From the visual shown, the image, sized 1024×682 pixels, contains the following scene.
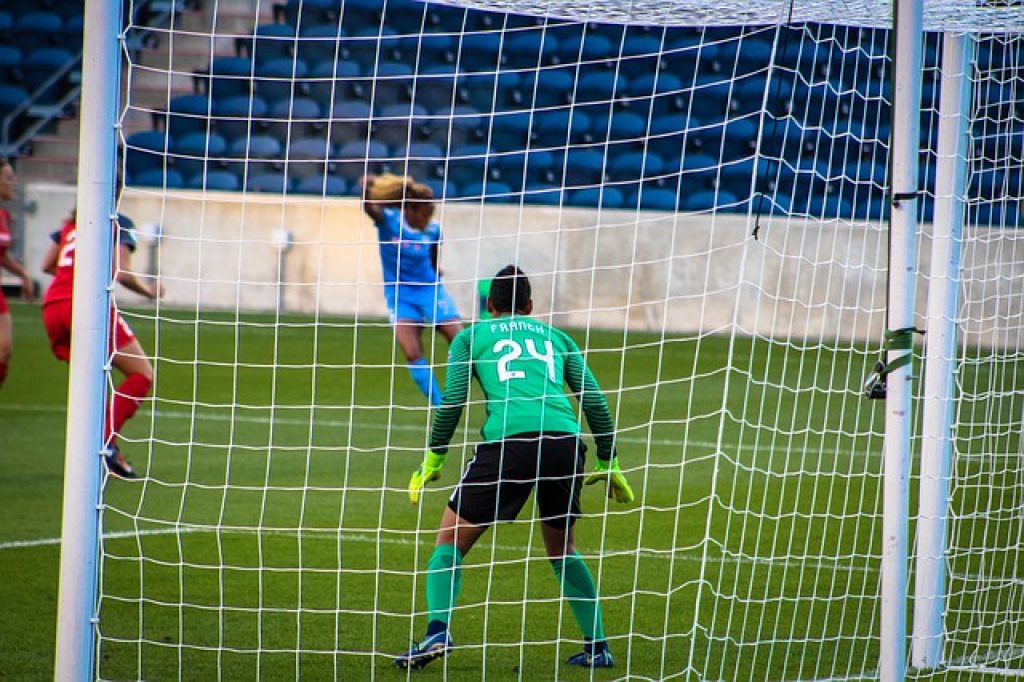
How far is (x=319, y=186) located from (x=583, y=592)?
596 inches

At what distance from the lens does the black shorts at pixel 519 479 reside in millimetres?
5086

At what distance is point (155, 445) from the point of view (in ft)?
32.4

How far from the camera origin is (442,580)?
512cm

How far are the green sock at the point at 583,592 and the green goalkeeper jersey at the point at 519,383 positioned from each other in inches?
15.9

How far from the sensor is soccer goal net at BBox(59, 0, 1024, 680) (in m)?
5.34

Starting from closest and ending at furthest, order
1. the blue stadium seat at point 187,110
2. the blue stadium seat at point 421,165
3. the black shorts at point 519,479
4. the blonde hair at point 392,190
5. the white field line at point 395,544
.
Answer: the black shorts at point 519,479
the white field line at point 395,544
the blonde hair at point 392,190
the blue stadium seat at point 421,165
the blue stadium seat at point 187,110

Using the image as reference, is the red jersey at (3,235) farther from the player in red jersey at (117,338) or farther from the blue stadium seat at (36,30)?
the blue stadium seat at (36,30)

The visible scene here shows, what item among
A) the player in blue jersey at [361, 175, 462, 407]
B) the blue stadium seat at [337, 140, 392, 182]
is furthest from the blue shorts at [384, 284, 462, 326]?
the blue stadium seat at [337, 140, 392, 182]

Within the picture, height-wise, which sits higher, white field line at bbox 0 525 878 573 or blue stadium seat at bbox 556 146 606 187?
blue stadium seat at bbox 556 146 606 187

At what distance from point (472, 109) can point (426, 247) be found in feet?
31.3

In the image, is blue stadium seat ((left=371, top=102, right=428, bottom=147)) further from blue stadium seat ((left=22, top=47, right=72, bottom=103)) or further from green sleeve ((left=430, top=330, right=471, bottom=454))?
green sleeve ((left=430, top=330, right=471, bottom=454))

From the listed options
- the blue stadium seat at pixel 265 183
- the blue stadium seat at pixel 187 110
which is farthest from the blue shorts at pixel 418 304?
the blue stadium seat at pixel 187 110

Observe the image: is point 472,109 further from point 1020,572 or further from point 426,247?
point 1020,572

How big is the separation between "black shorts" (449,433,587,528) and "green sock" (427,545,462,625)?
0.15m
